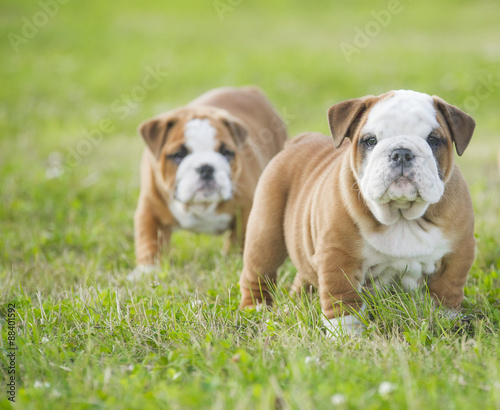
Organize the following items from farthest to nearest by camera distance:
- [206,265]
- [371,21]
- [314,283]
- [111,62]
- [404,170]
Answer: [371,21]
[111,62]
[206,265]
[314,283]
[404,170]

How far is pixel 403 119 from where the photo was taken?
324 cm

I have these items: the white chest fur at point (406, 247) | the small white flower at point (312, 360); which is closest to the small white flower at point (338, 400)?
the small white flower at point (312, 360)

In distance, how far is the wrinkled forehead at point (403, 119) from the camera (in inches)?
127

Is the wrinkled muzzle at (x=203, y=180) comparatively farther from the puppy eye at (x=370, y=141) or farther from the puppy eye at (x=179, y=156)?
the puppy eye at (x=370, y=141)

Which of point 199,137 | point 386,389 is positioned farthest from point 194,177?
point 386,389

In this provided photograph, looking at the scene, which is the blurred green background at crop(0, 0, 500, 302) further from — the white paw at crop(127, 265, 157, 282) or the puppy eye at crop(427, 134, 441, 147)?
the puppy eye at crop(427, 134, 441, 147)

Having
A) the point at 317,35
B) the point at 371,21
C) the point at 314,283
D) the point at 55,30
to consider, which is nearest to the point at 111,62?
the point at 55,30

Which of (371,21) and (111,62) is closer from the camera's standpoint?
(111,62)

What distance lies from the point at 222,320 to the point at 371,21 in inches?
767

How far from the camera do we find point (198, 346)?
10.3 feet

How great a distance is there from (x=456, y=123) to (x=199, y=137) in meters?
2.48

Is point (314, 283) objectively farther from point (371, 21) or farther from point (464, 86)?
point (371, 21)

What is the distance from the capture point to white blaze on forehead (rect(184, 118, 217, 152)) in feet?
17.6

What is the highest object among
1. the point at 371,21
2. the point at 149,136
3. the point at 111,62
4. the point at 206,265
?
the point at 371,21
